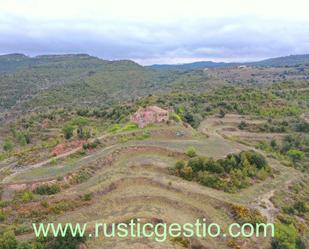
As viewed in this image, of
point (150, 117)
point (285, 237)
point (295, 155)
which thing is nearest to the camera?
point (285, 237)

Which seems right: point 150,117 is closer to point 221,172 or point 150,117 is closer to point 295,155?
point 221,172

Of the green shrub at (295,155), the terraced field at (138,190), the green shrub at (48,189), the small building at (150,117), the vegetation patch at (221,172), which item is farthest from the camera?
the green shrub at (295,155)

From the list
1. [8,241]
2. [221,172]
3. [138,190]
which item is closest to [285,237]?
[221,172]

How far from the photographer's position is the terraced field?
2834cm

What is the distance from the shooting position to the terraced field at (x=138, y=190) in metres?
28.3

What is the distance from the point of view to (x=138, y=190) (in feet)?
107

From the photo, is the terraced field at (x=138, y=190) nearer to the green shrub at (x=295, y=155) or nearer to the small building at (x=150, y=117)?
the small building at (x=150, y=117)

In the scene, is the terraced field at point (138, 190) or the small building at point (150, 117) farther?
the small building at point (150, 117)

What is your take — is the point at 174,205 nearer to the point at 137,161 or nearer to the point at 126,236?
the point at 126,236

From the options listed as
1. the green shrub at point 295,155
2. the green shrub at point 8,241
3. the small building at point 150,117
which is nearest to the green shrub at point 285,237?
the green shrub at point 8,241

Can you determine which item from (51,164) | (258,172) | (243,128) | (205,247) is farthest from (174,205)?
(243,128)

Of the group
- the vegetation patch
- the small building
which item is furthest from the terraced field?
the small building

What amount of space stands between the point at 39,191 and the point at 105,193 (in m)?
5.69

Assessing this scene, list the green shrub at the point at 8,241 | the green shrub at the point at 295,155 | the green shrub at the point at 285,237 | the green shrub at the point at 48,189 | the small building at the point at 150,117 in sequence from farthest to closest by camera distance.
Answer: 1. the green shrub at the point at 295,155
2. the small building at the point at 150,117
3. the green shrub at the point at 48,189
4. the green shrub at the point at 285,237
5. the green shrub at the point at 8,241
